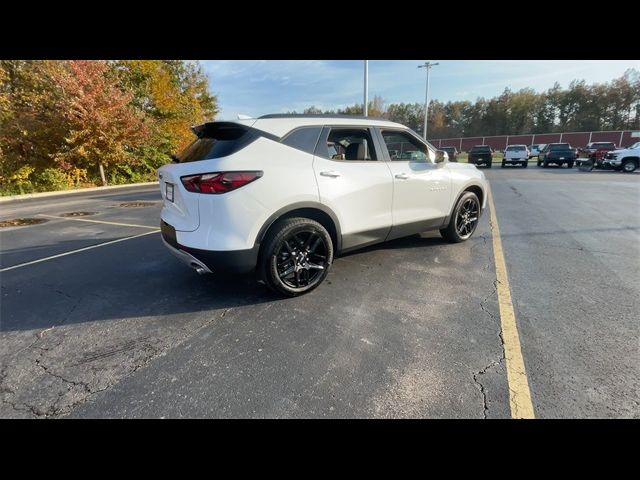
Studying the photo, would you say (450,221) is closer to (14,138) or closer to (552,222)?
(552,222)

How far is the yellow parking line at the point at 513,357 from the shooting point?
1.95 m

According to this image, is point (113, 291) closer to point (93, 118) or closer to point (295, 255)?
point (295, 255)

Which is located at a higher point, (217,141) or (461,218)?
(217,141)

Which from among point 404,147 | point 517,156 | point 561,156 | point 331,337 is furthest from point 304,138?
point 517,156

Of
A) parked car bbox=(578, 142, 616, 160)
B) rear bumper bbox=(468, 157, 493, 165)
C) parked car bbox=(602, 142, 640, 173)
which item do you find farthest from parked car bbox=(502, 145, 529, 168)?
parked car bbox=(602, 142, 640, 173)

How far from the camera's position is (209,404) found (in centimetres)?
202

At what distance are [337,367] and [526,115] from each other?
7541cm

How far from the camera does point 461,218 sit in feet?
16.9

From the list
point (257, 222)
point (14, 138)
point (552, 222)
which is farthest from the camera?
point (14, 138)

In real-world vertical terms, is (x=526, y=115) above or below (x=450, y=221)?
above

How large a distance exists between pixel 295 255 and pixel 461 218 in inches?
124

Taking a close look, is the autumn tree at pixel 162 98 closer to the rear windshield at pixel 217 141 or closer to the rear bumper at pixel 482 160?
the rear windshield at pixel 217 141

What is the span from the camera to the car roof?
3207 mm
